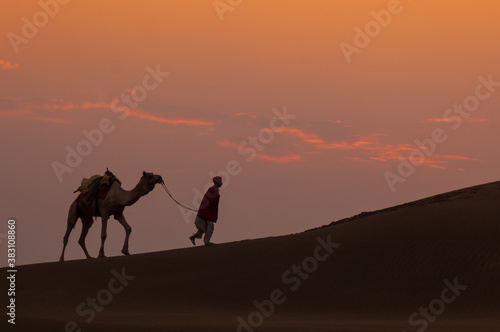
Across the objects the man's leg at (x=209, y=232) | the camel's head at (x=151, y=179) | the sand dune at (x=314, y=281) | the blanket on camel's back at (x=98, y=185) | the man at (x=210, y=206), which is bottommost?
the sand dune at (x=314, y=281)

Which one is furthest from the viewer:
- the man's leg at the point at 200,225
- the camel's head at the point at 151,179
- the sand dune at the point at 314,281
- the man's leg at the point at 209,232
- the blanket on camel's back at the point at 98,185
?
the blanket on camel's back at the point at 98,185

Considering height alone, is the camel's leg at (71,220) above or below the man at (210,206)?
above

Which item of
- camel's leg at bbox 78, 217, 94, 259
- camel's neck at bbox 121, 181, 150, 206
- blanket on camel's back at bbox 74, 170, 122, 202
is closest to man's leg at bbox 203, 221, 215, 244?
camel's neck at bbox 121, 181, 150, 206

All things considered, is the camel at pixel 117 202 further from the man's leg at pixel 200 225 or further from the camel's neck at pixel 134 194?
the man's leg at pixel 200 225

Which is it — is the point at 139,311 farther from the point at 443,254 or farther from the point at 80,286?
the point at 443,254

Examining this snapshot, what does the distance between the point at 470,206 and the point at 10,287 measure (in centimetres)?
1208

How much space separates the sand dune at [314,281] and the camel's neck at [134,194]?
4.99ft

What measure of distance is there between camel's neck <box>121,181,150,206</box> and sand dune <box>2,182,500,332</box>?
4.99ft

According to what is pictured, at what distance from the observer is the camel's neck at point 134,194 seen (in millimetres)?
26625

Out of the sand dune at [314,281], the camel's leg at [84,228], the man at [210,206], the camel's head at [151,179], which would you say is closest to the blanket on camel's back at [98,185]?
the camel's head at [151,179]

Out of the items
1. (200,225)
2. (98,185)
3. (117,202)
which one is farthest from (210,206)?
(98,185)

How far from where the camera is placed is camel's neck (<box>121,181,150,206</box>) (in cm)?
2662

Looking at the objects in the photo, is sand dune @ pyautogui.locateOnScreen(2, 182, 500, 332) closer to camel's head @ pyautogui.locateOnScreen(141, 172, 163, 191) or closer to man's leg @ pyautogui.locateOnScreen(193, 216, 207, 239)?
man's leg @ pyautogui.locateOnScreen(193, 216, 207, 239)

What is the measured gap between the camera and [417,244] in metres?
23.6
